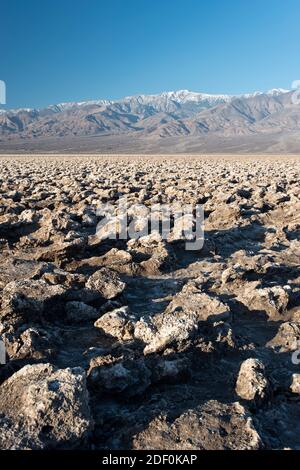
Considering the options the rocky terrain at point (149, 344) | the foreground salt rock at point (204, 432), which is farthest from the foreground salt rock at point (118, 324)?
the foreground salt rock at point (204, 432)

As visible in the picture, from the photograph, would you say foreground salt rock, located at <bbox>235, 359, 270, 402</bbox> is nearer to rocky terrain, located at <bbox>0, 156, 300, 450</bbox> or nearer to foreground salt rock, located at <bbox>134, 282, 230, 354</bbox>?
rocky terrain, located at <bbox>0, 156, 300, 450</bbox>

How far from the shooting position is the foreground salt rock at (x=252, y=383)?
2.85 m

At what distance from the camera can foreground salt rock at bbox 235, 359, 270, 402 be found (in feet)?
9.35

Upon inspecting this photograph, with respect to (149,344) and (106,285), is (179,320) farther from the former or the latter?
(106,285)

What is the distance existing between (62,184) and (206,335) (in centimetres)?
1141

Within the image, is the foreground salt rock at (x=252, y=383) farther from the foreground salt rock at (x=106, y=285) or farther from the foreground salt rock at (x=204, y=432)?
the foreground salt rock at (x=106, y=285)

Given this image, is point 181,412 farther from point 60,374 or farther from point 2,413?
point 2,413

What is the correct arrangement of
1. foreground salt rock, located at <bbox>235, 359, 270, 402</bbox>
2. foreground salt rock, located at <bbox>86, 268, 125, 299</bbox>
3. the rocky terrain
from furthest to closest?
foreground salt rock, located at <bbox>86, 268, 125, 299</bbox> → foreground salt rock, located at <bbox>235, 359, 270, 402</bbox> → the rocky terrain

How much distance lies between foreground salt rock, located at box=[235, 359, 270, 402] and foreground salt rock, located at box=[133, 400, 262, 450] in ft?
0.69

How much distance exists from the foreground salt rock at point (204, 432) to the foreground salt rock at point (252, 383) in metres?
0.21

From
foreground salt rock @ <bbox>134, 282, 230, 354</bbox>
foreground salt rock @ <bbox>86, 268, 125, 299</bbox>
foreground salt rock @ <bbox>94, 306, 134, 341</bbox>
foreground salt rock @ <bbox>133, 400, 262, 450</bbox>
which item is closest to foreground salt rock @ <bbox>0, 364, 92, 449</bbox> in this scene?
foreground salt rock @ <bbox>133, 400, 262, 450</bbox>

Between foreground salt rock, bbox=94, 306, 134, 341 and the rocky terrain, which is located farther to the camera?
foreground salt rock, bbox=94, 306, 134, 341

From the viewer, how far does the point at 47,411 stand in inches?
95.2

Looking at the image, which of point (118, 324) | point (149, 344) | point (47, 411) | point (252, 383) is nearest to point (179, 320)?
point (149, 344)
